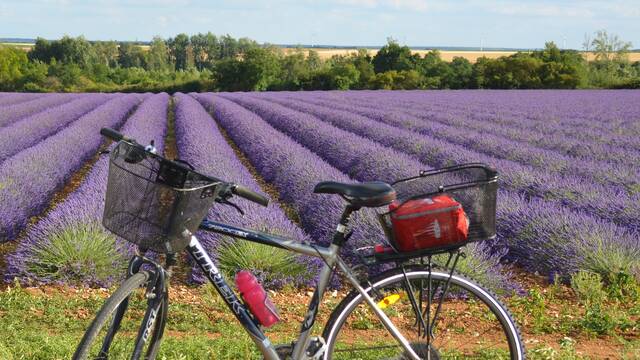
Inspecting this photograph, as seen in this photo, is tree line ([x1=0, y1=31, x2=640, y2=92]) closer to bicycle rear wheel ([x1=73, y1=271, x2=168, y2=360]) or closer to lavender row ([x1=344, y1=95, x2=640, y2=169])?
lavender row ([x1=344, y1=95, x2=640, y2=169])

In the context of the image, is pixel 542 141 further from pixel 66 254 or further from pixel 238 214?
pixel 66 254

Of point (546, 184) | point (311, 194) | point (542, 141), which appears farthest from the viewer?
point (542, 141)

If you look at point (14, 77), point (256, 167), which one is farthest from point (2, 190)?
point (14, 77)

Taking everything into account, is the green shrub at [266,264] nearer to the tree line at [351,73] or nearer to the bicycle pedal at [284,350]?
the bicycle pedal at [284,350]

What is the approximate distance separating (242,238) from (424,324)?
701 mm

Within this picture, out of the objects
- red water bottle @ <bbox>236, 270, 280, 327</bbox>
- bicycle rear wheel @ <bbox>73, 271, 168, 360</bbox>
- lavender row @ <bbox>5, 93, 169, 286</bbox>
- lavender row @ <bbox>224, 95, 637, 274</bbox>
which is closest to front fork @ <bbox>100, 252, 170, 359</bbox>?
bicycle rear wheel @ <bbox>73, 271, 168, 360</bbox>

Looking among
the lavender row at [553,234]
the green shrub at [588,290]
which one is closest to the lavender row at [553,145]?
the lavender row at [553,234]

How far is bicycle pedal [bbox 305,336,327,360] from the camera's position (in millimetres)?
2312

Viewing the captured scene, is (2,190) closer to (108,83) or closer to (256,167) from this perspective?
(256,167)

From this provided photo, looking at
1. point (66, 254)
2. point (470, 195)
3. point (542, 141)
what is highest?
point (470, 195)

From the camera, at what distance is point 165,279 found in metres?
2.14

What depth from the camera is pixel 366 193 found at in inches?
86.3

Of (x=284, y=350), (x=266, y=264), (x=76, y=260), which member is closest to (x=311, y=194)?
(x=266, y=264)

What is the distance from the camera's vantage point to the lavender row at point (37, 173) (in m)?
5.71
